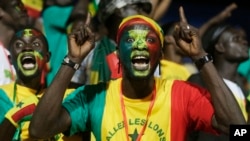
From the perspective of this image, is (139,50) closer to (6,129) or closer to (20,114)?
(20,114)

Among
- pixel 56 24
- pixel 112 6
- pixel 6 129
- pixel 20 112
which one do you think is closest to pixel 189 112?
pixel 20 112

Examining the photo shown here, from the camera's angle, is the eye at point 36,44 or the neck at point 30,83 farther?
the eye at point 36,44

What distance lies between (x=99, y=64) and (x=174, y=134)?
4.90 ft

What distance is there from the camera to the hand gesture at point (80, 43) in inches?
207

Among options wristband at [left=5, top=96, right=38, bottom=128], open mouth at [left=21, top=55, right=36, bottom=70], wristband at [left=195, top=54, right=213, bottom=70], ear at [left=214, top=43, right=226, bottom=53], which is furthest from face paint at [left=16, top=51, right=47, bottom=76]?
ear at [left=214, top=43, right=226, bottom=53]

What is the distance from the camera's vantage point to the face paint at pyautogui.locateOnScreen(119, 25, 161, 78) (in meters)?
5.26

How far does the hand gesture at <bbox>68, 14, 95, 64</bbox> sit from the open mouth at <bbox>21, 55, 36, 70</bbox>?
3.18ft

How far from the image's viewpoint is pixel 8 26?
7309 millimetres

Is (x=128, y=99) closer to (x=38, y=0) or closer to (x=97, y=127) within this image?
(x=97, y=127)

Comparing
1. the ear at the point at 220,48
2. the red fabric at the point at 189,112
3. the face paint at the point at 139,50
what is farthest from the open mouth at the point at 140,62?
the ear at the point at 220,48

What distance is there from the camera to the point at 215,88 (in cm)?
522

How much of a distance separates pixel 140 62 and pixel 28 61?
124 centimetres

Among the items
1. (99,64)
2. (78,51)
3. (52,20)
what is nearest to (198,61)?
(78,51)

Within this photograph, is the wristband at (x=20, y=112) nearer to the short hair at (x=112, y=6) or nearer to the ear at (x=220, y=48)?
the short hair at (x=112, y=6)
